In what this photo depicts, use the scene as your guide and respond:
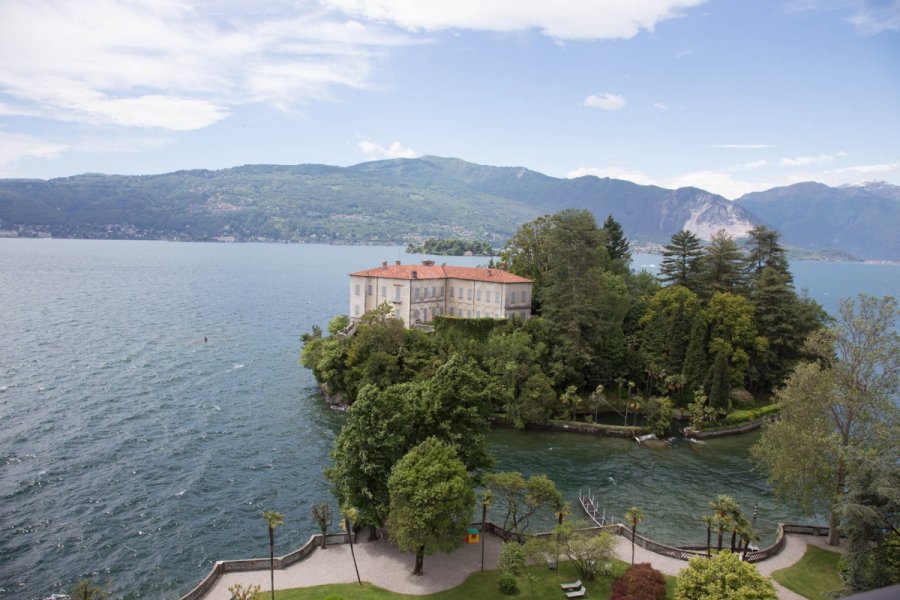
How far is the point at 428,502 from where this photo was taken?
101 feet

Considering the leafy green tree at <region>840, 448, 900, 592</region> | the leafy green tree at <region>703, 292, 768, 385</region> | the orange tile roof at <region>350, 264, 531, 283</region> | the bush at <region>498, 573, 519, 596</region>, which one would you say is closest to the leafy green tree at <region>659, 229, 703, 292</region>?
the leafy green tree at <region>703, 292, 768, 385</region>

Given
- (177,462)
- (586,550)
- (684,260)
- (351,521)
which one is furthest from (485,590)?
(684,260)

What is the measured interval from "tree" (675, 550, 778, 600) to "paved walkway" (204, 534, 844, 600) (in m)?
4.75

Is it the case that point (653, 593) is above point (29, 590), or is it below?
above

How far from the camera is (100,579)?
32.8 metres

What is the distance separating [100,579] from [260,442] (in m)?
20.7

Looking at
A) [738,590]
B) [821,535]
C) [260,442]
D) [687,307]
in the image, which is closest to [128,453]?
[260,442]

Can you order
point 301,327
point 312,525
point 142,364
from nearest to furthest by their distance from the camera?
point 312,525, point 142,364, point 301,327

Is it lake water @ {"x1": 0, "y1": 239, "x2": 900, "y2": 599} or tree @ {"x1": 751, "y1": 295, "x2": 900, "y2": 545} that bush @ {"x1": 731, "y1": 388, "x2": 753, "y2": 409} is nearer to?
lake water @ {"x1": 0, "y1": 239, "x2": 900, "y2": 599}

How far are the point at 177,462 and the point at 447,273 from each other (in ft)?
131

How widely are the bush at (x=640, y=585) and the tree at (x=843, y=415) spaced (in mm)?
12517

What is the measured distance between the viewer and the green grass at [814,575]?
30938 millimetres

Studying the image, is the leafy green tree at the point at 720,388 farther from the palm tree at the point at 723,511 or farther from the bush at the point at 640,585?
the bush at the point at 640,585

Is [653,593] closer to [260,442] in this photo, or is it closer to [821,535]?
[821,535]
